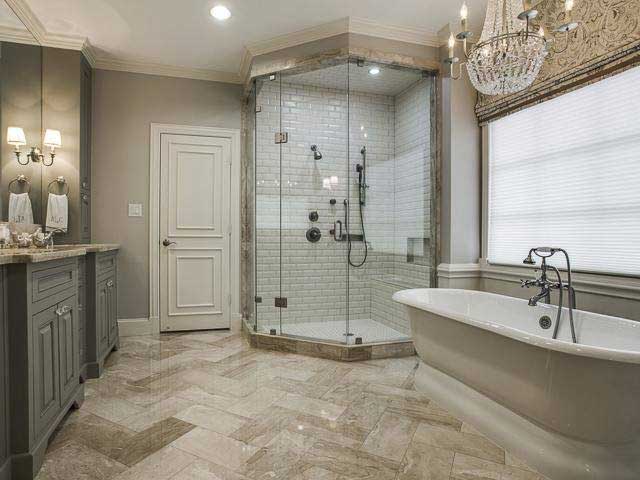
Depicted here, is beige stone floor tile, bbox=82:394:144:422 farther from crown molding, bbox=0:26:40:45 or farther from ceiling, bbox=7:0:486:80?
ceiling, bbox=7:0:486:80

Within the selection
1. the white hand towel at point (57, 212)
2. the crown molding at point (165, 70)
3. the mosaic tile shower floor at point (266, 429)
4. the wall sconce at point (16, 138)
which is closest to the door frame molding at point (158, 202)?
the crown molding at point (165, 70)

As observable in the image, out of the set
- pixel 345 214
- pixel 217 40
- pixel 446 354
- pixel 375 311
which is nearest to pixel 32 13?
pixel 217 40

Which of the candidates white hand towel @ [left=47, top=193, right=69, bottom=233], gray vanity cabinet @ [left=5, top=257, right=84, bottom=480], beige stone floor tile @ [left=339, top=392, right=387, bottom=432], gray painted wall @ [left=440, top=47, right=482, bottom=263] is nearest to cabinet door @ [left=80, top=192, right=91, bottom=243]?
white hand towel @ [left=47, top=193, right=69, bottom=233]

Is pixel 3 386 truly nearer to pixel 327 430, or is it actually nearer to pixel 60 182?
pixel 327 430

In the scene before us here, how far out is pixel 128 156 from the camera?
3846mm

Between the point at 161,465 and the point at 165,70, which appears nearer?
the point at 161,465

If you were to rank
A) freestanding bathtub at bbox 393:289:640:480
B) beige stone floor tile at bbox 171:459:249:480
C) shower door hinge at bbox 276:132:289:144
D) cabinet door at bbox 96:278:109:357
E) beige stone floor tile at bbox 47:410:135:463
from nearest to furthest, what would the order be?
freestanding bathtub at bbox 393:289:640:480 < beige stone floor tile at bbox 171:459:249:480 < beige stone floor tile at bbox 47:410:135:463 < cabinet door at bbox 96:278:109:357 < shower door hinge at bbox 276:132:289:144

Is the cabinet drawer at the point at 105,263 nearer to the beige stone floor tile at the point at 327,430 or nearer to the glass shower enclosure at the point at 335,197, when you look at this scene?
the glass shower enclosure at the point at 335,197

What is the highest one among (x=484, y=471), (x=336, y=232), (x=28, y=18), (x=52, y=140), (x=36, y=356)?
(x=28, y=18)

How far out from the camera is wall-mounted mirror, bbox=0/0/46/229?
100.0 inches

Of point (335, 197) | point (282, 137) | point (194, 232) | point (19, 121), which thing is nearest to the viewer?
point (19, 121)

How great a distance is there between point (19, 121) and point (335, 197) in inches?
102

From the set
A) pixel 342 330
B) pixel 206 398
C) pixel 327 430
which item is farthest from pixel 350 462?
pixel 342 330

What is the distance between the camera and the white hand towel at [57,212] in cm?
320
